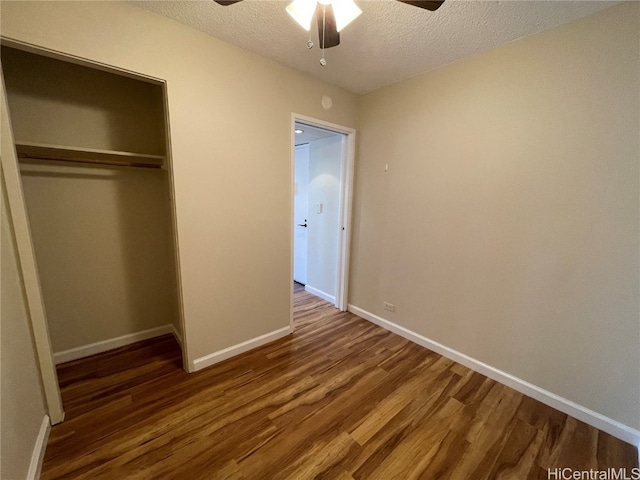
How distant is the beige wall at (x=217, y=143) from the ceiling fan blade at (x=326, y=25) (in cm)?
82

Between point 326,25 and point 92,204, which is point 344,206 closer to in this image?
point 326,25

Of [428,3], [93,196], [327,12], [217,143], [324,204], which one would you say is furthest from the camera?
[324,204]

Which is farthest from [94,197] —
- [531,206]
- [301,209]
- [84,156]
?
[531,206]

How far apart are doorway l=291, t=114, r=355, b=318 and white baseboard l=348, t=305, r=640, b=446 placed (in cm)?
99

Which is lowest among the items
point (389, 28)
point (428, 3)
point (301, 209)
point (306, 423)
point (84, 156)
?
point (306, 423)

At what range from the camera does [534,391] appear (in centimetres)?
193

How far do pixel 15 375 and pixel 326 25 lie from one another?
232 cm

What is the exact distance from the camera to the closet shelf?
1794 millimetres

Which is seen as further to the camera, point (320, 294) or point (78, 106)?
point (320, 294)

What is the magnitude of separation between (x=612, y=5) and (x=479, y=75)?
27.1 inches

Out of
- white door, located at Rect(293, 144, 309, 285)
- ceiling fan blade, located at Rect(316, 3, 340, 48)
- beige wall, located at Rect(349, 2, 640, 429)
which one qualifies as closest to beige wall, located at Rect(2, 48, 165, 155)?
ceiling fan blade, located at Rect(316, 3, 340, 48)

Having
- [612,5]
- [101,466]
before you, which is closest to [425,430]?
[101,466]

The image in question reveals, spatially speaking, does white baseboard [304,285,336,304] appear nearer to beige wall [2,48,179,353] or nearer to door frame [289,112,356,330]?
door frame [289,112,356,330]

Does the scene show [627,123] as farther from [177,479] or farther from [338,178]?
[177,479]
